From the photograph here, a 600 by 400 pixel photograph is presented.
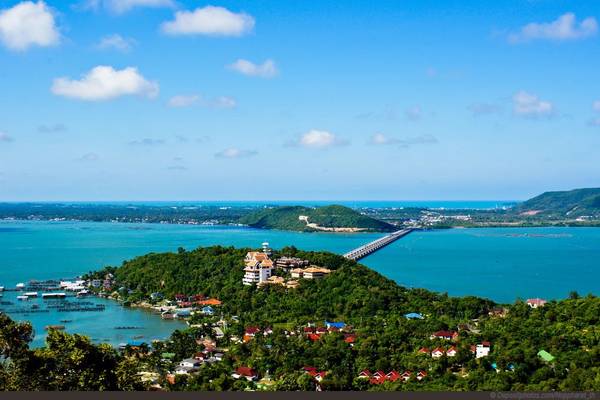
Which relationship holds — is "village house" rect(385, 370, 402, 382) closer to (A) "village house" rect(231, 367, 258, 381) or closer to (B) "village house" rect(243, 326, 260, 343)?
(A) "village house" rect(231, 367, 258, 381)

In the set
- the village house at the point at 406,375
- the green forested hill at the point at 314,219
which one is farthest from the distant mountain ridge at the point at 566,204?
the village house at the point at 406,375

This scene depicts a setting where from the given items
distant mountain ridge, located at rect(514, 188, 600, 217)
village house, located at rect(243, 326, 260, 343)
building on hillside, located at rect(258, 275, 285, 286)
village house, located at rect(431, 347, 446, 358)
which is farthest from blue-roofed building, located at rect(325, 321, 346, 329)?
distant mountain ridge, located at rect(514, 188, 600, 217)

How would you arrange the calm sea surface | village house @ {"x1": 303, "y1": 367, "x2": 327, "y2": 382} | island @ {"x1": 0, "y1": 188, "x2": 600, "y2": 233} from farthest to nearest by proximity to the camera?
island @ {"x1": 0, "y1": 188, "x2": 600, "y2": 233}, the calm sea surface, village house @ {"x1": 303, "y1": 367, "x2": 327, "y2": 382}

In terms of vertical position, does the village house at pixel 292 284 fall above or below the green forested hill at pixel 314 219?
below

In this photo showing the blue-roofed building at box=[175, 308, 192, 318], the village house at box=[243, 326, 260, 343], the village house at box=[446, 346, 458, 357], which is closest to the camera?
the village house at box=[446, 346, 458, 357]

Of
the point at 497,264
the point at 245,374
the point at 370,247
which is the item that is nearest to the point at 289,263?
the point at 245,374

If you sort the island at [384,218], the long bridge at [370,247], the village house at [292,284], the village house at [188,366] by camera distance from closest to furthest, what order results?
the village house at [188,366] < the village house at [292,284] < the long bridge at [370,247] < the island at [384,218]

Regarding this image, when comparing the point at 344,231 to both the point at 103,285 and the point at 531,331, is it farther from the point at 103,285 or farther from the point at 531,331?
the point at 531,331

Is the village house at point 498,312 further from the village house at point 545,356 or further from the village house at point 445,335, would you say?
the village house at point 545,356
